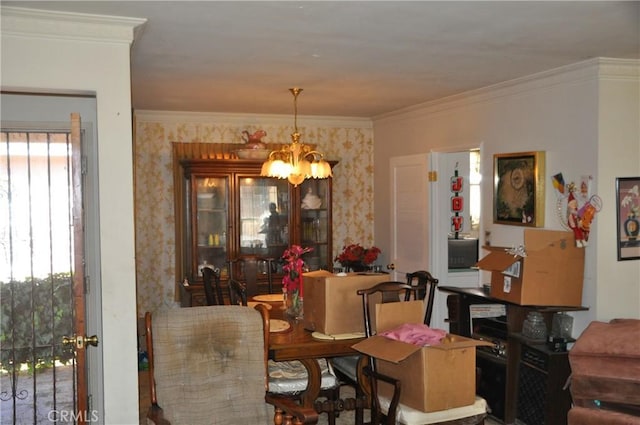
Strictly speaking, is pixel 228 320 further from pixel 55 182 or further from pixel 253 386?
pixel 55 182

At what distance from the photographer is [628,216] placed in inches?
159

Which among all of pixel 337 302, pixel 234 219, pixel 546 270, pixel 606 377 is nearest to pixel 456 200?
pixel 546 270

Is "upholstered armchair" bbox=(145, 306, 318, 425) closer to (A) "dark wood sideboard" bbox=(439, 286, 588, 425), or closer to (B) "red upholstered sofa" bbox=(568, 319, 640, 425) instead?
(B) "red upholstered sofa" bbox=(568, 319, 640, 425)

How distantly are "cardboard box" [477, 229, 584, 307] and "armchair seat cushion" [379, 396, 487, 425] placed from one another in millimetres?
990

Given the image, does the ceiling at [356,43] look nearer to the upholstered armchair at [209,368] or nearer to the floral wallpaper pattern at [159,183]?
the floral wallpaper pattern at [159,183]

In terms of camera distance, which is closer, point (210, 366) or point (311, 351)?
point (210, 366)

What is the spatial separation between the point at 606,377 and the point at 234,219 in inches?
146

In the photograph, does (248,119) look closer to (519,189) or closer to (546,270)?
(519,189)

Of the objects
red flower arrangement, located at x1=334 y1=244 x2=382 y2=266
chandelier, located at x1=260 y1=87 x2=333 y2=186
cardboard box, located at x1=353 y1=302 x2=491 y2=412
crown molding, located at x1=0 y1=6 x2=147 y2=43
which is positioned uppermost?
crown molding, located at x1=0 y1=6 x2=147 y2=43

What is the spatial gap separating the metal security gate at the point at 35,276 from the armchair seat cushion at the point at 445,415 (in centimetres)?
160

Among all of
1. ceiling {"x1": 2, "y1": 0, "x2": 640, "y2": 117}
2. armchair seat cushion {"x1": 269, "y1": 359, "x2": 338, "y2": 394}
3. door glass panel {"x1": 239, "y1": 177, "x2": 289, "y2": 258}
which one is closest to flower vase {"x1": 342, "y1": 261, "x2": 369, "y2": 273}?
door glass panel {"x1": 239, "y1": 177, "x2": 289, "y2": 258}

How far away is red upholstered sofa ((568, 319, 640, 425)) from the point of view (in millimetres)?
3246

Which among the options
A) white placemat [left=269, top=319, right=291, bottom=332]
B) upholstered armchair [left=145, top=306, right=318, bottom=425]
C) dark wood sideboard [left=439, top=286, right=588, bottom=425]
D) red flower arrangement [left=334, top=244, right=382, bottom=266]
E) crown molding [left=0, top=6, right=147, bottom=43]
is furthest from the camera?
red flower arrangement [left=334, top=244, right=382, bottom=266]

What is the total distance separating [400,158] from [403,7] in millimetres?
3407
